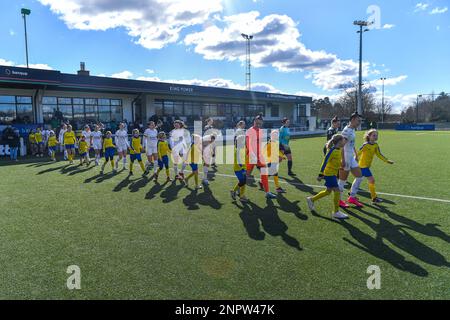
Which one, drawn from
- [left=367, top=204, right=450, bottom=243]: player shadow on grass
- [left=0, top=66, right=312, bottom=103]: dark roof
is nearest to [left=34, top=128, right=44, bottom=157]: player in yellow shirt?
[left=0, top=66, right=312, bottom=103]: dark roof

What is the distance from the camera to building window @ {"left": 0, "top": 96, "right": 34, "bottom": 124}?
2144cm

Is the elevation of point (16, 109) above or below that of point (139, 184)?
above

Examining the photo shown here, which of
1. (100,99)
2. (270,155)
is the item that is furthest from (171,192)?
(100,99)

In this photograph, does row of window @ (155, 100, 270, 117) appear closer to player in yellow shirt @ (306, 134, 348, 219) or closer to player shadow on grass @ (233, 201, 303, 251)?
player shadow on grass @ (233, 201, 303, 251)

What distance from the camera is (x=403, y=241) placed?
15.8ft

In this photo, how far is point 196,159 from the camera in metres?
9.34

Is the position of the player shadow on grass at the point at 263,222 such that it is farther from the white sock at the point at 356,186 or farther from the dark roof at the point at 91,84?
the dark roof at the point at 91,84

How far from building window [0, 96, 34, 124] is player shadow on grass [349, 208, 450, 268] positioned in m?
22.6

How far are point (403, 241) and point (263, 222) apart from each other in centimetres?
226

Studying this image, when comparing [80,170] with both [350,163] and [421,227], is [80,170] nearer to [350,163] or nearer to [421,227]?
[350,163]

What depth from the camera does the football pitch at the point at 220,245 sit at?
359 cm
